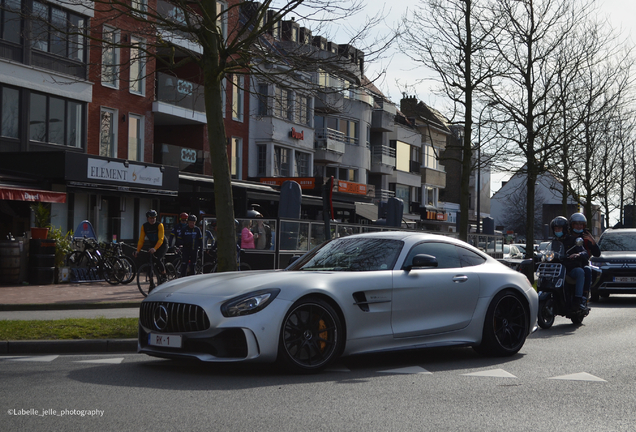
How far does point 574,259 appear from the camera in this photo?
12.6 m

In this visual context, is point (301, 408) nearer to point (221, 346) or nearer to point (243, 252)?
point (221, 346)

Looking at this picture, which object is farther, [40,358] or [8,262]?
[8,262]

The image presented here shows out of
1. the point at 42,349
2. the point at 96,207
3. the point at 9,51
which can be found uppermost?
the point at 9,51

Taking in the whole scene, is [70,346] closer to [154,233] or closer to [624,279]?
[154,233]

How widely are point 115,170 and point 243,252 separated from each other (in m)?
8.14

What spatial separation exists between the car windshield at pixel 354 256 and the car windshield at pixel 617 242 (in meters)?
12.8

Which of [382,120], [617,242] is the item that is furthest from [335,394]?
[382,120]

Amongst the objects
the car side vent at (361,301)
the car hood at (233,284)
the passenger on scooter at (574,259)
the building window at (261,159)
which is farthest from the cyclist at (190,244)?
the building window at (261,159)

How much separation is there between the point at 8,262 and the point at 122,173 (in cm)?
840

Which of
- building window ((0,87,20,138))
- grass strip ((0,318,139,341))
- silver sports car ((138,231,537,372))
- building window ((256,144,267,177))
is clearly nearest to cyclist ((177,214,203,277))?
grass strip ((0,318,139,341))

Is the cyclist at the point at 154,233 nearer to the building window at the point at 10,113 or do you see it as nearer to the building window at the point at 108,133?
the building window at the point at 10,113

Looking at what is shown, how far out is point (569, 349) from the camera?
9.87 meters

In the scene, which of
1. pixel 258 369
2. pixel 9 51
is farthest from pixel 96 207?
pixel 258 369

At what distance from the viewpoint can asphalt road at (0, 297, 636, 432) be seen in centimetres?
546
